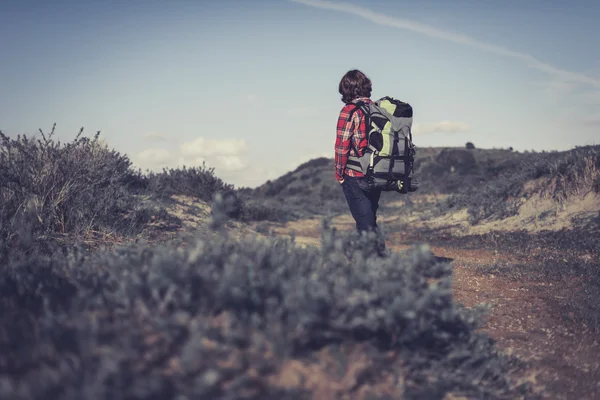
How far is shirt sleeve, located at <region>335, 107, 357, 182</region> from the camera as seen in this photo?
200 inches

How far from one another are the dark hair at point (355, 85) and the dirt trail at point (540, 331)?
9.31 feet

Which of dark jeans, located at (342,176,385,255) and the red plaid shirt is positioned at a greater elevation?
the red plaid shirt

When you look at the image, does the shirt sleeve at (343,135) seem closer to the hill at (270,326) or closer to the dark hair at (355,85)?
the dark hair at (355,85)

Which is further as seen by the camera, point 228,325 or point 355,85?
point 355,85

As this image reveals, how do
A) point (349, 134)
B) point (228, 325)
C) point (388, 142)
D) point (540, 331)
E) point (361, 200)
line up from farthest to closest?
point (361, 200)
point (349, 134)
point (388, 142)
point (540, 331)
point (228, 325)

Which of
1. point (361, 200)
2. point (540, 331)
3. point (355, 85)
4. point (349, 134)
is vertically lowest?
point (540, 331)

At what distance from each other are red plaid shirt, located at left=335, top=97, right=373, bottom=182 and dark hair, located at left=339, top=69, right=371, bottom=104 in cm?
16

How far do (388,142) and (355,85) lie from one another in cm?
84

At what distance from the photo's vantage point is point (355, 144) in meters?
5.11

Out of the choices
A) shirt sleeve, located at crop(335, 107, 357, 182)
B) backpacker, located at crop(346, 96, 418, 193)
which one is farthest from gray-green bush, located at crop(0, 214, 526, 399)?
shirt sleeve, located at crop(335, 107, 357, 182)

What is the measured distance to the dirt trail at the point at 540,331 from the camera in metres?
3.58

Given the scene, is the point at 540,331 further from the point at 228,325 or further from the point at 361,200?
the point at 228,325

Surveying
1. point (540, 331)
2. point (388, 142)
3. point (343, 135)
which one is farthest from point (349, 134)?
point (540, 331)

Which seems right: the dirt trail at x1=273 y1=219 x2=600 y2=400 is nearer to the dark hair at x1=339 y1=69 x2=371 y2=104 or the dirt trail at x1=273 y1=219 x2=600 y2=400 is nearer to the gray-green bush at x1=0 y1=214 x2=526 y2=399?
the gray-green bush at x1=0 y1=214 x2=526 y2=399
